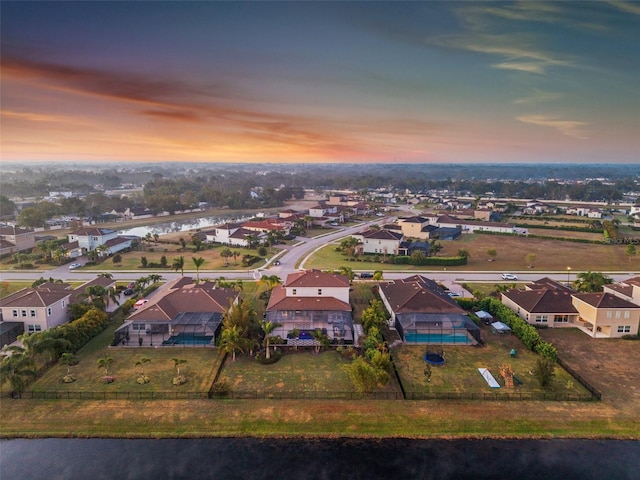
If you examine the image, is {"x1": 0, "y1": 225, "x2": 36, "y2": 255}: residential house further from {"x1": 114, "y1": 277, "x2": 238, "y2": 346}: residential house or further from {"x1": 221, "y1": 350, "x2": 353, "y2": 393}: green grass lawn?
{"x1": 221, "y1": 350, "x2": 353, "y2": 393}: green grass lawn

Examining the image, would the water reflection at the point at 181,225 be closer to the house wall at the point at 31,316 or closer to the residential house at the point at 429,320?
the house wall at the point at 31,316

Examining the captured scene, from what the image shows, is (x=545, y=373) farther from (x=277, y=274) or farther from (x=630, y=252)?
(x=630, y=252)

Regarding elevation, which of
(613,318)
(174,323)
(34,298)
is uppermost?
(34,298)

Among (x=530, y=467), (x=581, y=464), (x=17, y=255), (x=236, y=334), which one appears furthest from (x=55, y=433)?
(x=17, y=255)

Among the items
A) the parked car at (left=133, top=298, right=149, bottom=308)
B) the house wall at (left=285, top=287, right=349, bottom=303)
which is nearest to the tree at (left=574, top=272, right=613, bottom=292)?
the house wall at (left=285, top=287, right=349, bottom=303)

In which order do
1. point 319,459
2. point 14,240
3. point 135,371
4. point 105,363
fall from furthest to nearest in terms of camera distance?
point 14,240 → point 135,371 → point 105,363 → point 319,459

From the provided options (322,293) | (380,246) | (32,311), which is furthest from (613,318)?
(32,311)
